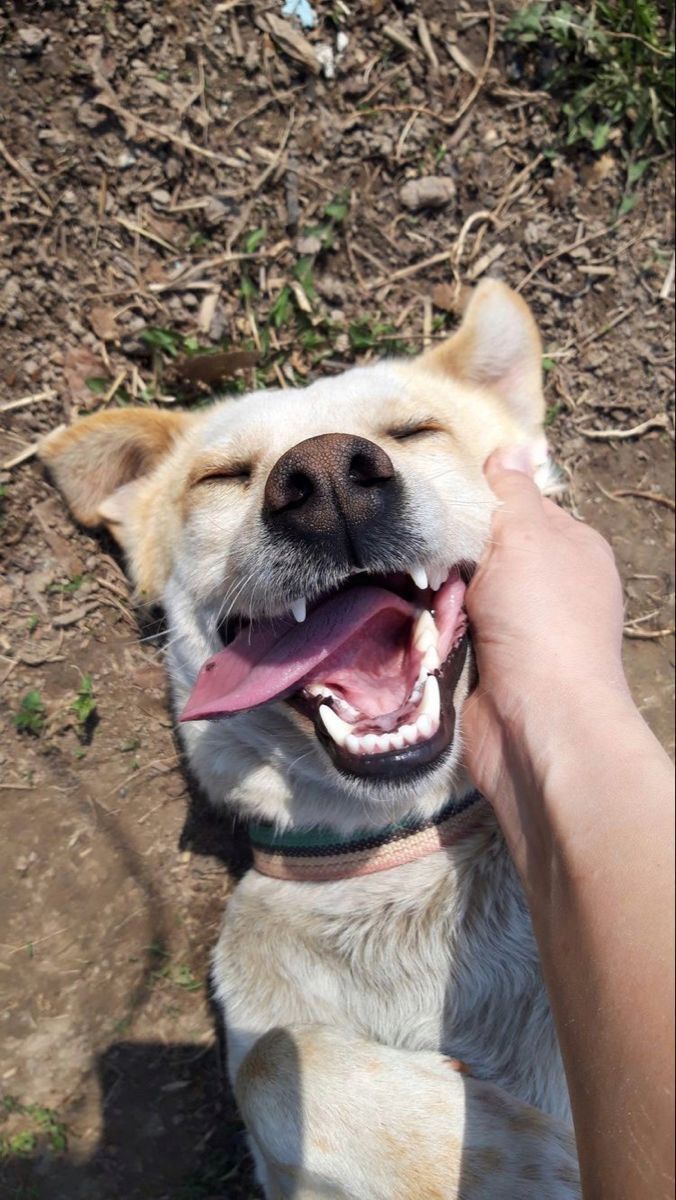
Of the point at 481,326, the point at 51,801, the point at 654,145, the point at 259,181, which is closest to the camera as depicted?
the point at 481,326

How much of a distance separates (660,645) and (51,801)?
332 centimetres

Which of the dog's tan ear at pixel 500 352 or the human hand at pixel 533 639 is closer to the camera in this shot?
the human hand at pixel 533 639

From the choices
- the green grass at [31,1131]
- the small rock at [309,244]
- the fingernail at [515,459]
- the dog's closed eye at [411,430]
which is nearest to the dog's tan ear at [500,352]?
the fingernail at [515,459]

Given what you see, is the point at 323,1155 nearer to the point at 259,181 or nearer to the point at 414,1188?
the point at 414,1188

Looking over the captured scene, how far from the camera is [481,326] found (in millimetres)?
3059

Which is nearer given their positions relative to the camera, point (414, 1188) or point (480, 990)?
point (414, 1188)

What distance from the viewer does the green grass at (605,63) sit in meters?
3.74

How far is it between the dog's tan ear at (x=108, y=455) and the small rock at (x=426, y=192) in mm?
1666

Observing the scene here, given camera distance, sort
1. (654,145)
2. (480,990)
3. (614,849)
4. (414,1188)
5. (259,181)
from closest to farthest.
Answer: (614,849) → (414,1188) → (480,990) → (259,181) → (654,145)

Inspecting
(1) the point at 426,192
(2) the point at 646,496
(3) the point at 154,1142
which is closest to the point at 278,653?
(3) the point at 154,1142

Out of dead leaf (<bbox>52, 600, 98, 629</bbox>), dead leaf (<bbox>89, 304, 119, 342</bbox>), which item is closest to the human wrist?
dead leaf (<bbox>52, 600, 98, 629</bbox>)

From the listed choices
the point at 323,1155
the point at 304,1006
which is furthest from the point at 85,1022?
the point at 323,1155

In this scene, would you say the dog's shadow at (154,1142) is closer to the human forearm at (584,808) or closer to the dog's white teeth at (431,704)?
the human forearm at (584,808)

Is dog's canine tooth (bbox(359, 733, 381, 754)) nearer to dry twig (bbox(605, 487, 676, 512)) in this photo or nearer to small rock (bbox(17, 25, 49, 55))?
dry twig (bbox(605, 487, 676, 512))
